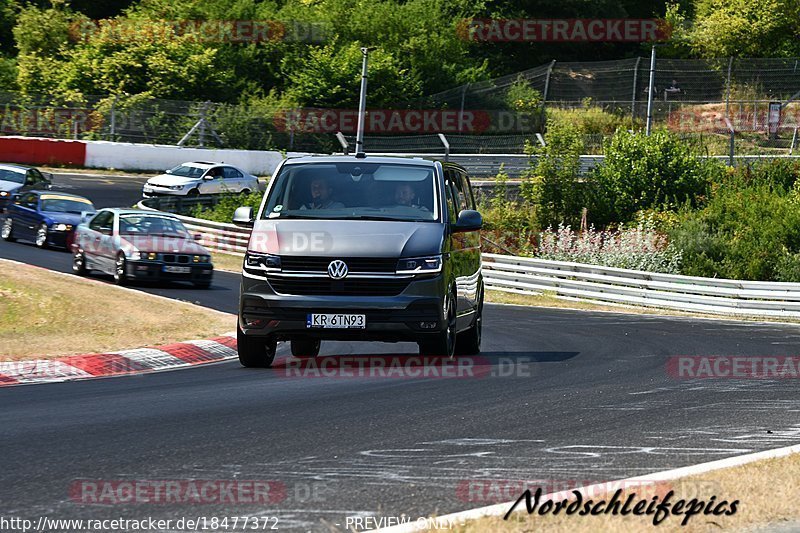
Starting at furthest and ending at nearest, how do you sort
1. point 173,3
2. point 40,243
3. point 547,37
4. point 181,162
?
point 547,37
point 173,3
point 181,162
point 40,243

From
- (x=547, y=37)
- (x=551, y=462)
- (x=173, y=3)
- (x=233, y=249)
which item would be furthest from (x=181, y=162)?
(x=551, y=462)

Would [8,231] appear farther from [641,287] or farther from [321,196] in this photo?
[321,196]

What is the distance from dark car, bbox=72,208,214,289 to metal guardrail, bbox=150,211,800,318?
961 cm

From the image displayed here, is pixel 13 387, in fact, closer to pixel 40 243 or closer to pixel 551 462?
pixel 551 462

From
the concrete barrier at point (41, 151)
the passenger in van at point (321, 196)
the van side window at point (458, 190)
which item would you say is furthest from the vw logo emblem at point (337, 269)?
the concrete barrier at point (41, 151)

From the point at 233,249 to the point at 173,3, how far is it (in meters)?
33.7

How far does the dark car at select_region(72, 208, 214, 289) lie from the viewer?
83.0 feet

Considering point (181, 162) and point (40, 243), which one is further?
point (181, 162)

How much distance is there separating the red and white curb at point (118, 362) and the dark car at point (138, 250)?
378 inches

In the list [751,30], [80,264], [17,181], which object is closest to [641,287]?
[80,264]

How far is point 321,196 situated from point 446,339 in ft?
6.31

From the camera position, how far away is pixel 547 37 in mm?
71750

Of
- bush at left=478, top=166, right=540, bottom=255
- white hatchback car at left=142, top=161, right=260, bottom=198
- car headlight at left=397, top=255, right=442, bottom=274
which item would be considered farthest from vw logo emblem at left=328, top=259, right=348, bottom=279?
white hatchback car at left=142, top=161, right=260, bottom=198

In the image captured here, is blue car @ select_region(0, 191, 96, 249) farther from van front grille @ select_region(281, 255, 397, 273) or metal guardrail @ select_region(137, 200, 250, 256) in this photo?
van front grille @ select_region(281, 255, 397, 273)
